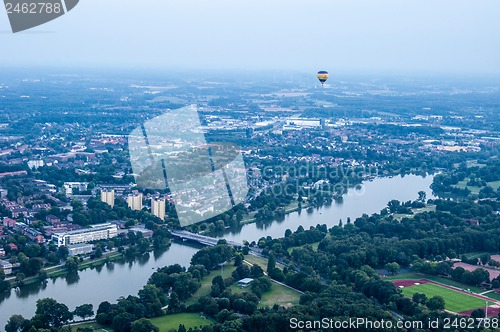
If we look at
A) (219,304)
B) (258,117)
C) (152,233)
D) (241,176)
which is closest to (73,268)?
(152,233)

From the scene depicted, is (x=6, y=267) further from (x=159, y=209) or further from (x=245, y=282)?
(x=159, y=209)

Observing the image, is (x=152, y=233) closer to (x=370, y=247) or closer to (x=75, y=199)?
(x=75, y=199)

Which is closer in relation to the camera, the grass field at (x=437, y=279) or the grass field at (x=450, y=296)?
the grass field at (x=450, y=296)

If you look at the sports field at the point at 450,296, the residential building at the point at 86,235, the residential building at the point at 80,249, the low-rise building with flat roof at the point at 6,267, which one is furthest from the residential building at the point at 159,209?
the sports field at the point at 450,296

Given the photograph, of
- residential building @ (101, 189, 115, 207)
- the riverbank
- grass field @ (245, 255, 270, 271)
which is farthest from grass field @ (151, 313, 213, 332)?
residential building @ (101, 189, 115, 207)

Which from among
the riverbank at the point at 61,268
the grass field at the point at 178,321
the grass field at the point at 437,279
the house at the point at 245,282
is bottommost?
the grass field at the point at 437,279

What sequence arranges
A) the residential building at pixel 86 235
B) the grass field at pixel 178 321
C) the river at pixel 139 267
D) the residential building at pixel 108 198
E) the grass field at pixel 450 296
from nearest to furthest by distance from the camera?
the grass field at pixel 178 321 < the grass field at pixel 450 296 < the river at pixel 139 267 < the residential building at pixel 86 235 < the residential building at pixel 108 198

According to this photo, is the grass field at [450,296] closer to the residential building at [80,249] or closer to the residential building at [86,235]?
the residential building at [80,249]

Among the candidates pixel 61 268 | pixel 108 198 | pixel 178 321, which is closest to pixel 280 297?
pixel 178 321
